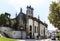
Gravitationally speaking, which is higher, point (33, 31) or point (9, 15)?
point (9, 15)

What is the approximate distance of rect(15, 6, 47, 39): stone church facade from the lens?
184ft

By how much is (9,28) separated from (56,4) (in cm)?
2750

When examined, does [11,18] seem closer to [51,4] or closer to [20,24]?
[20,24]

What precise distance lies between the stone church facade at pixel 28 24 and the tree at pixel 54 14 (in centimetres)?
2406

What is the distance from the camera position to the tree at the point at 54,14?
95.8 ft

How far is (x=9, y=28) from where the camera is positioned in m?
55.1

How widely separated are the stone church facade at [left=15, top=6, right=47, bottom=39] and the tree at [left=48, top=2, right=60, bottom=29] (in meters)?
24.1

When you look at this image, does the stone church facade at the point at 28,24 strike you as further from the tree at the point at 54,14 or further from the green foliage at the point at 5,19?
the tree at the point at 54,14

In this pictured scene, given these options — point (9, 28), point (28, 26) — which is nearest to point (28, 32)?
point (28, 26)

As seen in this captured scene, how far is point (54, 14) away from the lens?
1169 inches

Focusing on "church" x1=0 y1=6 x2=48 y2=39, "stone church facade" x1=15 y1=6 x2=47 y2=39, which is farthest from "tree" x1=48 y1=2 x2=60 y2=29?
"stone church facade" x1=15 y1=6 x2=47 y2=39

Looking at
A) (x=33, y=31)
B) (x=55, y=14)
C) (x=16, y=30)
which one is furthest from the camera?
(x=33, y=31)

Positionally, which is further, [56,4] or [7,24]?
[7,24]

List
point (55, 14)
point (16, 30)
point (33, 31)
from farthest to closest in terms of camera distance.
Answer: point (33, 31)
point (16, 30)
point (55, 14)
